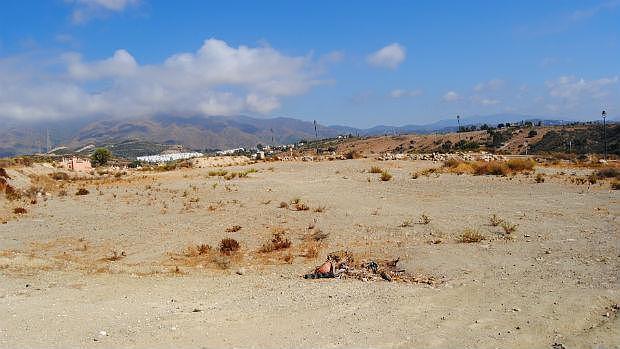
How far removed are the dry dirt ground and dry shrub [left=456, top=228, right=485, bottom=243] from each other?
8.1 inches

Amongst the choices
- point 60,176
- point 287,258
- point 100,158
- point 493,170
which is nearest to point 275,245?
point 287,258

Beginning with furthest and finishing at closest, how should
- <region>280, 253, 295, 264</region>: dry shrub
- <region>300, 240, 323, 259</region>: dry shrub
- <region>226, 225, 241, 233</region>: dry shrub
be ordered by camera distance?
<region>226, 225, 241, 233</region>: dry shrub < <region>300, 240, 323, 259</region>: dry shrub < <region>280, 253, 295, 264</region>: dry shrub

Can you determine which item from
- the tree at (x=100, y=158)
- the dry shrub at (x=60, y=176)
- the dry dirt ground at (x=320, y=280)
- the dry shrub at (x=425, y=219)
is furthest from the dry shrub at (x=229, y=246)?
the tree at (x=100, y=158)

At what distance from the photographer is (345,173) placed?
3475 centimetres


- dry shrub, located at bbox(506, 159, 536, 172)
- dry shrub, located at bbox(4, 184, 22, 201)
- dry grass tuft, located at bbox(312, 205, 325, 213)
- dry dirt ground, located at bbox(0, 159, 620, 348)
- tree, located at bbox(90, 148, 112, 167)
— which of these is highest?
tree, located at bbox(90, 148, 112, 167)

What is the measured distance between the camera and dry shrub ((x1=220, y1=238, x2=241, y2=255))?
13413mm

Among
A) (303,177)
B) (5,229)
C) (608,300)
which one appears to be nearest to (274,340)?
(608,300)

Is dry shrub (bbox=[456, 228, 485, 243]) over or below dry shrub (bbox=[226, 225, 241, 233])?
below

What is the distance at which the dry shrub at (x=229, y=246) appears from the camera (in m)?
13.4

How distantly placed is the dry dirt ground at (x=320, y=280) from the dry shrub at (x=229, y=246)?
0.47 metres

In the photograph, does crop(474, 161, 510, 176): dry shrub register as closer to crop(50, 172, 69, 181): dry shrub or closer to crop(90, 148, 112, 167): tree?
crop(50, 172, 69, 181): dry shrub

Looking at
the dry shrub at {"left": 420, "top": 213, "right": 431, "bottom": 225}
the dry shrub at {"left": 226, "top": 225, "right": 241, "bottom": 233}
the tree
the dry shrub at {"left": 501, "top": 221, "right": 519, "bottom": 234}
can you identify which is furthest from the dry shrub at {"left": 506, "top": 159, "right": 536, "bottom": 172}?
the tree

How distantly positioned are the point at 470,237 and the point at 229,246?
20.3ft

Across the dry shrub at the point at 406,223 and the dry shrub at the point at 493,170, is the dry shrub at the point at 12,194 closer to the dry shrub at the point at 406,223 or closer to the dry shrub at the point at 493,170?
the dry shrub at the point at 406,223
